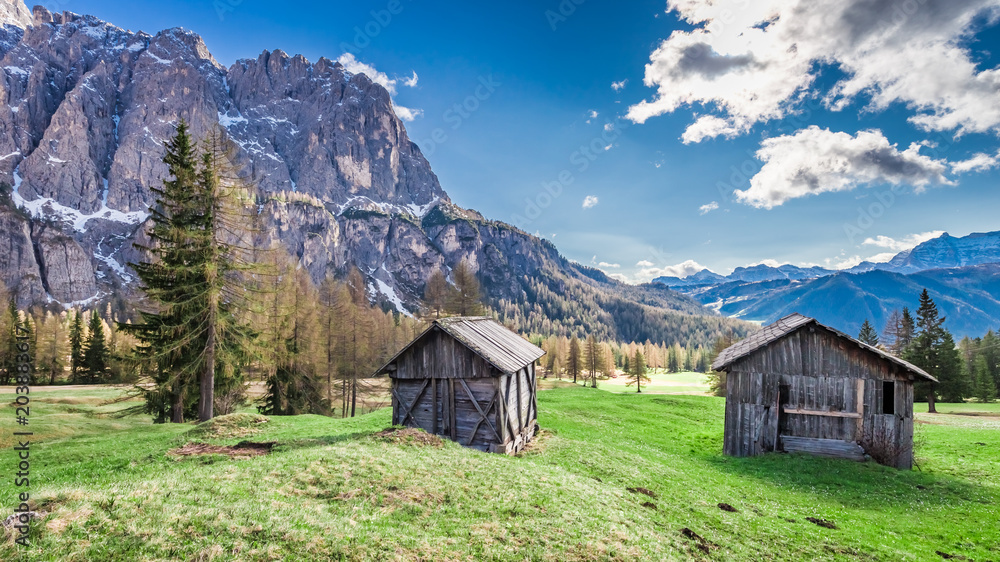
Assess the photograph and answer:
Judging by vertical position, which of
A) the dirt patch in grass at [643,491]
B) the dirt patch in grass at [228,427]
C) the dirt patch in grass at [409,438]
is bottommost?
the dirt patch in grass at [643,491]

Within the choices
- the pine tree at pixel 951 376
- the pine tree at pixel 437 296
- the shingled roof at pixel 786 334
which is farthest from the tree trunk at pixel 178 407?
the pine tree at pixel 951 376

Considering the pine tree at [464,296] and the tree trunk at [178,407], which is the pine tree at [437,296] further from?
the tree trunk at [178,407]

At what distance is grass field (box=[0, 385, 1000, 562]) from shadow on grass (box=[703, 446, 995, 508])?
4.7 inches

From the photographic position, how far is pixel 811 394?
22.7 metres

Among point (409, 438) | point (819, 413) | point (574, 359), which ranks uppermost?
point (819, 413)

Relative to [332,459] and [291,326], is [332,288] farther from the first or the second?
[332,459]

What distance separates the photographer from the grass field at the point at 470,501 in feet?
24.3

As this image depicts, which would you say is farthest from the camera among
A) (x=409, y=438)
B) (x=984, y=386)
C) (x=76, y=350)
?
(x=76, y=350)

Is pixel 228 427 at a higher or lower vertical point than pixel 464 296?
lower

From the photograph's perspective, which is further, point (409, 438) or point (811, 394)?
point (811, 394)

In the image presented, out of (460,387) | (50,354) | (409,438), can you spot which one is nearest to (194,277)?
(409,438)

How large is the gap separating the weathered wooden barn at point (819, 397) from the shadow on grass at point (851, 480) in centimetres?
96

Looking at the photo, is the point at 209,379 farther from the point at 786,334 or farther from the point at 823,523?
the point at 786,334

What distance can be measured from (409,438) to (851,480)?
71.1ft
